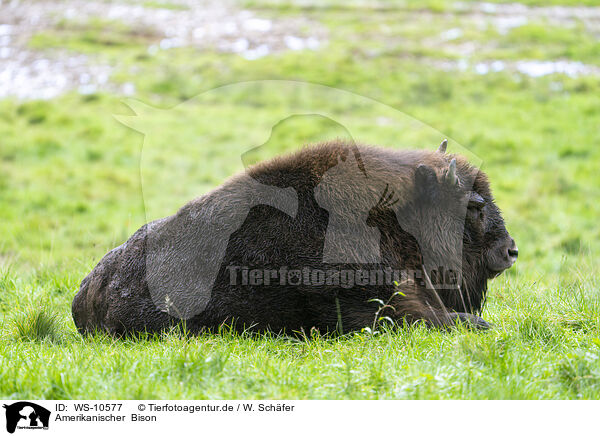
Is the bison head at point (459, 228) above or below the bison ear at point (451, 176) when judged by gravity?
below

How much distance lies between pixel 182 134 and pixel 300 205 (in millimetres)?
12717

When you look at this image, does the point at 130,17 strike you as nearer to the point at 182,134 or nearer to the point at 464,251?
the point at 182,134

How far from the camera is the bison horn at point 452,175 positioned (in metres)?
5.26

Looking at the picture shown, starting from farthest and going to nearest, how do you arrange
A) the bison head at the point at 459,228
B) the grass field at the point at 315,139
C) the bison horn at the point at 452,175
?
the bison head at the point at 459,228 → the bison horn at the point at 452,175 → the grass field at the point at 315,139

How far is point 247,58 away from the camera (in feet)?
67.6

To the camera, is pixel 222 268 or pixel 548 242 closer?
pixel 222 268
